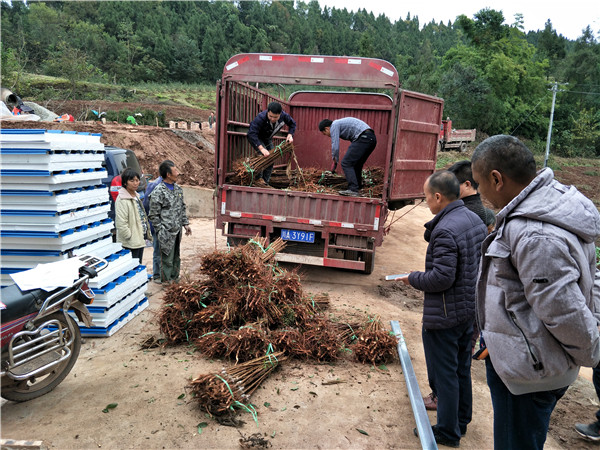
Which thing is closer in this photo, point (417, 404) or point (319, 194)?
point (417, 404)

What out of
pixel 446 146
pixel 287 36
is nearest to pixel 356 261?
pixel 446 146

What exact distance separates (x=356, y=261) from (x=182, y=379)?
356 cm

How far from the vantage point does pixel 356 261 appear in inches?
253

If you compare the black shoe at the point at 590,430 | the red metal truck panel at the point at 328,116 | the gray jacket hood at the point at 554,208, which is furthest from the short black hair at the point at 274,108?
the black shoe at the point at 590,430

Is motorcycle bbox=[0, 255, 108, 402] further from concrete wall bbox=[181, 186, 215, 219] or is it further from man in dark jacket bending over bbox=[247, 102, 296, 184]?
concrete wall bbox=[181, 186, 215, 219]

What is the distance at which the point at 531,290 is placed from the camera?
160 cm

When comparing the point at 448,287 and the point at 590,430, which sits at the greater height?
the point at 448,287

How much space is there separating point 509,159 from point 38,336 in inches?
137

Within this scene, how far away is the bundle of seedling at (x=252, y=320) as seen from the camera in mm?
3762

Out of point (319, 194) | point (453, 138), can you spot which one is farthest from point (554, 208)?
point (453, 138)

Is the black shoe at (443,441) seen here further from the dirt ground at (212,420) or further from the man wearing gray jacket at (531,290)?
the man wearing gray jacket at (531,290)

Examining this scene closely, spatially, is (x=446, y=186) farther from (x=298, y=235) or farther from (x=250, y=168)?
(x=250, y=168)

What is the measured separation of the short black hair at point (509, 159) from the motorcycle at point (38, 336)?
3242mm

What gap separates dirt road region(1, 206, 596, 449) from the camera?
2820 mm
